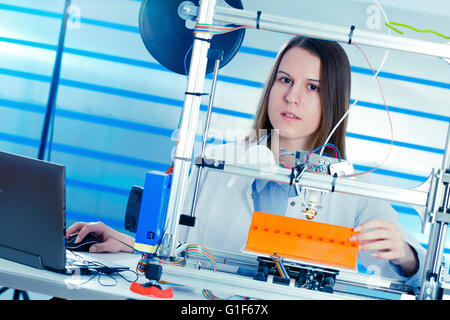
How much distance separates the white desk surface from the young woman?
3.03 ft

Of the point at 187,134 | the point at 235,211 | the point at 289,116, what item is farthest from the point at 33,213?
the point at 289,116

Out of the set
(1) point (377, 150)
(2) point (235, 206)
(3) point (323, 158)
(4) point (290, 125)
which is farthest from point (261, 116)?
(1) point (377, 150)

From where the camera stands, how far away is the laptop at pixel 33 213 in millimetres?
1475

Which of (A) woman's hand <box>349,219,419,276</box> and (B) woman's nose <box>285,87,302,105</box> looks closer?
(A) woman's hand <box>349,219,419,276</box>

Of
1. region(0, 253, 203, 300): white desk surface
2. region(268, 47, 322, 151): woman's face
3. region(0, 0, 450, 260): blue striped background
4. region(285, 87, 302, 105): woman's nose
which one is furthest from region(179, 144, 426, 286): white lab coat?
region(0, 0, 450, 260): blue striped background

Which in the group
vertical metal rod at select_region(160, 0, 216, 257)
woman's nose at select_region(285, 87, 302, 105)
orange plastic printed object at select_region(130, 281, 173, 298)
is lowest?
orange plastic printed object at select_region(130, 281, 173, 298)

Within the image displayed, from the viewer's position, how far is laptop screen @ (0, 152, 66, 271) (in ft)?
4.83

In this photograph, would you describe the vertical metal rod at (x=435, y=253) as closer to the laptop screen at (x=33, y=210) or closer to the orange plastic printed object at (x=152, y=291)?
the orange plastic printed object at (x=152, y=291)

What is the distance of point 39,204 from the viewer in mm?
1502

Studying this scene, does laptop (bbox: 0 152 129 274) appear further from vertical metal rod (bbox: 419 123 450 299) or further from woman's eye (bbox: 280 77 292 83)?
woman's eye (bbox: 280 77 292 83)

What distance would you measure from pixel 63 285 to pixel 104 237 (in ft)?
2.03

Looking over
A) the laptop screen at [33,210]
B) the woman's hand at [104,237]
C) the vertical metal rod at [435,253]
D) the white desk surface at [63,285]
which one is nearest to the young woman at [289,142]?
the woman's hand at [104,237]

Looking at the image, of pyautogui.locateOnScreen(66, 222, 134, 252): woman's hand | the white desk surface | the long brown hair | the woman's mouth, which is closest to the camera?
the white desk surface

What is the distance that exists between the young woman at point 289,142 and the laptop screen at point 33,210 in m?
1.02
